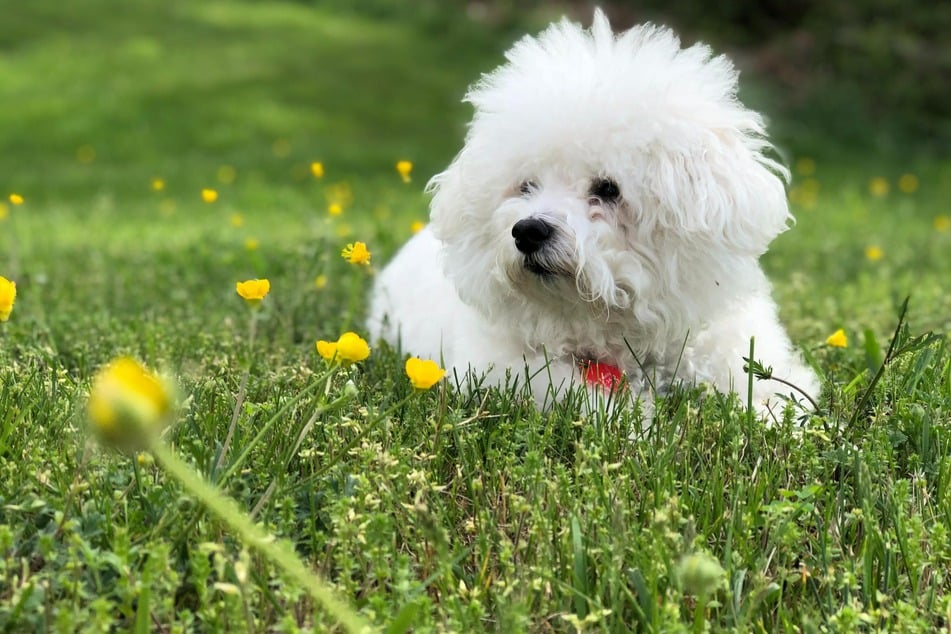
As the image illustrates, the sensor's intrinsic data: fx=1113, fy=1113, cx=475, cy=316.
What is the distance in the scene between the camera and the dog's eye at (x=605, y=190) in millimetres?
3156

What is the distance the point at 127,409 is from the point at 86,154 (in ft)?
35.1

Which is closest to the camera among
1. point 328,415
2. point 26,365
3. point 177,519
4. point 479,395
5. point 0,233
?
point 177,519

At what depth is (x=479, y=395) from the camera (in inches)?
115

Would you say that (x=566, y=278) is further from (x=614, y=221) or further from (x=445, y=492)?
(x=445, y=492)

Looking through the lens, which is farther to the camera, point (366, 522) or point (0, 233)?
point (0, 233)

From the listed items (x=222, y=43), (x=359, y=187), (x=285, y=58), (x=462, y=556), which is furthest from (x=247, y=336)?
(x=222, y=43)

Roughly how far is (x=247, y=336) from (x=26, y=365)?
3.28 ft

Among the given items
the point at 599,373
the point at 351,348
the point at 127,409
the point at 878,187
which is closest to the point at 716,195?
the point at 599,373

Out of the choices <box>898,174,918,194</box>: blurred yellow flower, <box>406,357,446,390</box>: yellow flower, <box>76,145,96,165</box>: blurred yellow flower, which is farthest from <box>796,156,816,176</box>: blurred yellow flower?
<box>406,357,446,390</box>: yellow flower

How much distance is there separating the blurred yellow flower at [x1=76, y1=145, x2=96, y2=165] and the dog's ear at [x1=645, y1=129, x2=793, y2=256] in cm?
895

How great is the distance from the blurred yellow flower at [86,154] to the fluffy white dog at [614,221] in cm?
859

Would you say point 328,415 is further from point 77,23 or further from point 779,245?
point 77,23

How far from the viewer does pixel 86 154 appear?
11453 millimetres

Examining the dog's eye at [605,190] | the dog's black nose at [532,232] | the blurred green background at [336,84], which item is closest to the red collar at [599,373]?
the dog's black nose at [532,232]
